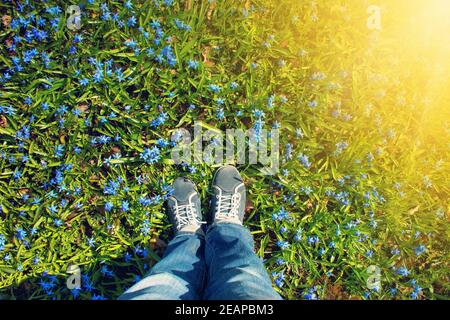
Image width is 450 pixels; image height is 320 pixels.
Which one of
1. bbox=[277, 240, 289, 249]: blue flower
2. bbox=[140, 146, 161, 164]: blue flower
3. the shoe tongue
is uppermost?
bbox=[140, 146, 161, 164]: blue flower

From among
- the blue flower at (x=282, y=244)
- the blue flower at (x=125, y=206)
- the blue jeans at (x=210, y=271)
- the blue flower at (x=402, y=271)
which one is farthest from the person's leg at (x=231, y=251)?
the blue flower at (x=402, y=271)

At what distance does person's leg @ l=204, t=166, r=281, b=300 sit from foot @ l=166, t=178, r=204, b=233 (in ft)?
0.50

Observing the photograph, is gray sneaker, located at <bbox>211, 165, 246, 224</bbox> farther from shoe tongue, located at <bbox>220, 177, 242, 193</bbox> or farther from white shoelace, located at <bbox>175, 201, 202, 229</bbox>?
white shoelace, located at <bbox>175, 201, 202, 229</bbox>

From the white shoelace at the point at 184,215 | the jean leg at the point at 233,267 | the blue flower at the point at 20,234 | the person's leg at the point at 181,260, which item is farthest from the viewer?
the white shoelace at the point at 184,215

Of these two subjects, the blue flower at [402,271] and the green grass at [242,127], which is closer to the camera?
the green grass at [242,127]

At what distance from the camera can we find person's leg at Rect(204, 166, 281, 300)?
6.49 ft

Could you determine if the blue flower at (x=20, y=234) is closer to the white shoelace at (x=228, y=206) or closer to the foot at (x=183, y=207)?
the foot at (x=183, y=207)

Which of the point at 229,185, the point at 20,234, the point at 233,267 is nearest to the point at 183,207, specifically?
the point at 229,185

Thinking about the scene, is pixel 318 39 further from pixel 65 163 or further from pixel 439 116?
pixel 65 163

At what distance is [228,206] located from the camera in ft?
9.50

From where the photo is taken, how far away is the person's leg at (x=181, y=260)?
2043mm

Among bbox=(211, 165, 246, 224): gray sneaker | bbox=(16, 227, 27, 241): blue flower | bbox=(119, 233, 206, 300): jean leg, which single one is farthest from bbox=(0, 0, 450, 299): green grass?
bbox=(119, 233, 206, 300): jean leg

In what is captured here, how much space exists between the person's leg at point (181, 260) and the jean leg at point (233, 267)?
0.09 meters

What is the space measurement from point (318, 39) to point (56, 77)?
7.51 feet
